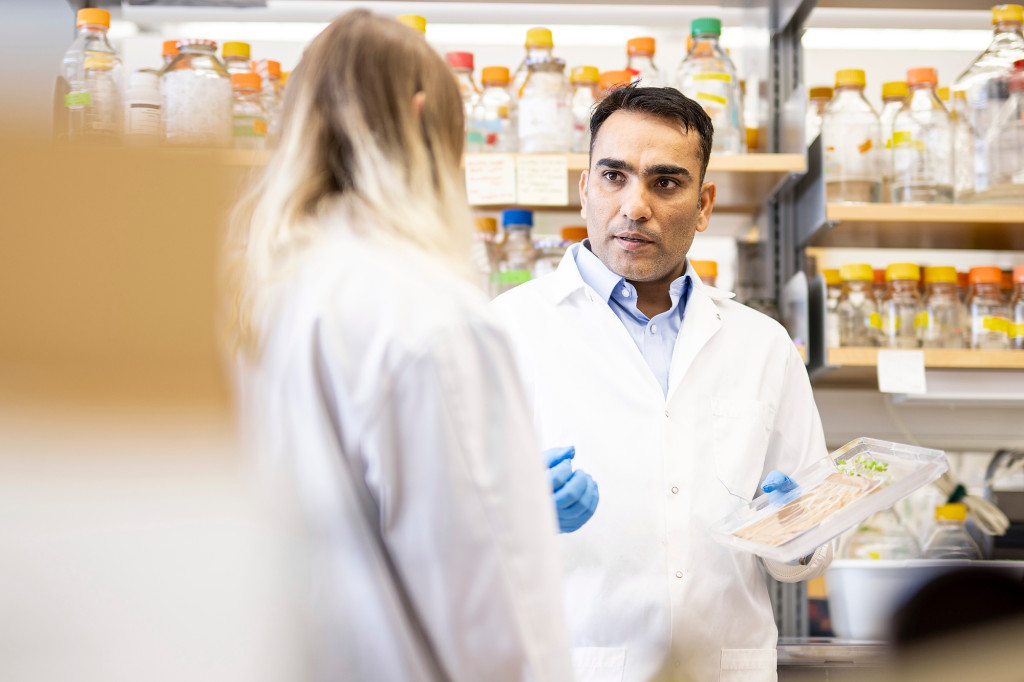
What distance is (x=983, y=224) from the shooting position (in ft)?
7.01

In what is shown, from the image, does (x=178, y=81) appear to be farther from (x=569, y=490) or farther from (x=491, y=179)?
(x=569, y=490)

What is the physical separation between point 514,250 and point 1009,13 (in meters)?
1.27

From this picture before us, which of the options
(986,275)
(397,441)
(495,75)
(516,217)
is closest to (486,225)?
(516,217)

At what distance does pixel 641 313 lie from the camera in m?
1.73

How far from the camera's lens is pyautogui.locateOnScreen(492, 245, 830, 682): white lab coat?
4.91 feet

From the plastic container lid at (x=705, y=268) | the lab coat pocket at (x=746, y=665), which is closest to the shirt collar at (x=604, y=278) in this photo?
the plastic container lid at (x=705, y=268)

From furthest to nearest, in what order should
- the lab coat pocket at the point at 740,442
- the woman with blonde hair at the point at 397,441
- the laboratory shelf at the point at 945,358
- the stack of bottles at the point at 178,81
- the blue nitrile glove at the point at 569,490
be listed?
the laboratory shelf at the point at 945,358, the stack of bottles at the point at 178,81, the lab coat pocket at the point at 740,442, the blue nitrile glove at the point at 569,490, the woman with blonde hair at the point at 397,441

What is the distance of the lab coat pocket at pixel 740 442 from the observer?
1581mm

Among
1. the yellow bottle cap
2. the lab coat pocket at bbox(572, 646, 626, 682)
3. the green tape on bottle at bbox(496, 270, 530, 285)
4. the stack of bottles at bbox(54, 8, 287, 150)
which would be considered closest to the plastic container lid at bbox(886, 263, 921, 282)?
the yellow bottle cap

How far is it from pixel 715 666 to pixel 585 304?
0.65 meters

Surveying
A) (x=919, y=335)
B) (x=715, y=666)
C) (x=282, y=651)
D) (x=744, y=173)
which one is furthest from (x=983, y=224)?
(x=282, y=651)

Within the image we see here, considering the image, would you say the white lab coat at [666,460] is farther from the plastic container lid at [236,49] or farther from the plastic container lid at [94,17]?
the plastic container lid at [94,17]

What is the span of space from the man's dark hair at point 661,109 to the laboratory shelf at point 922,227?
42 cm

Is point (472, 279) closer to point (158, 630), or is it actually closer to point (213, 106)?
point (158, 630)
